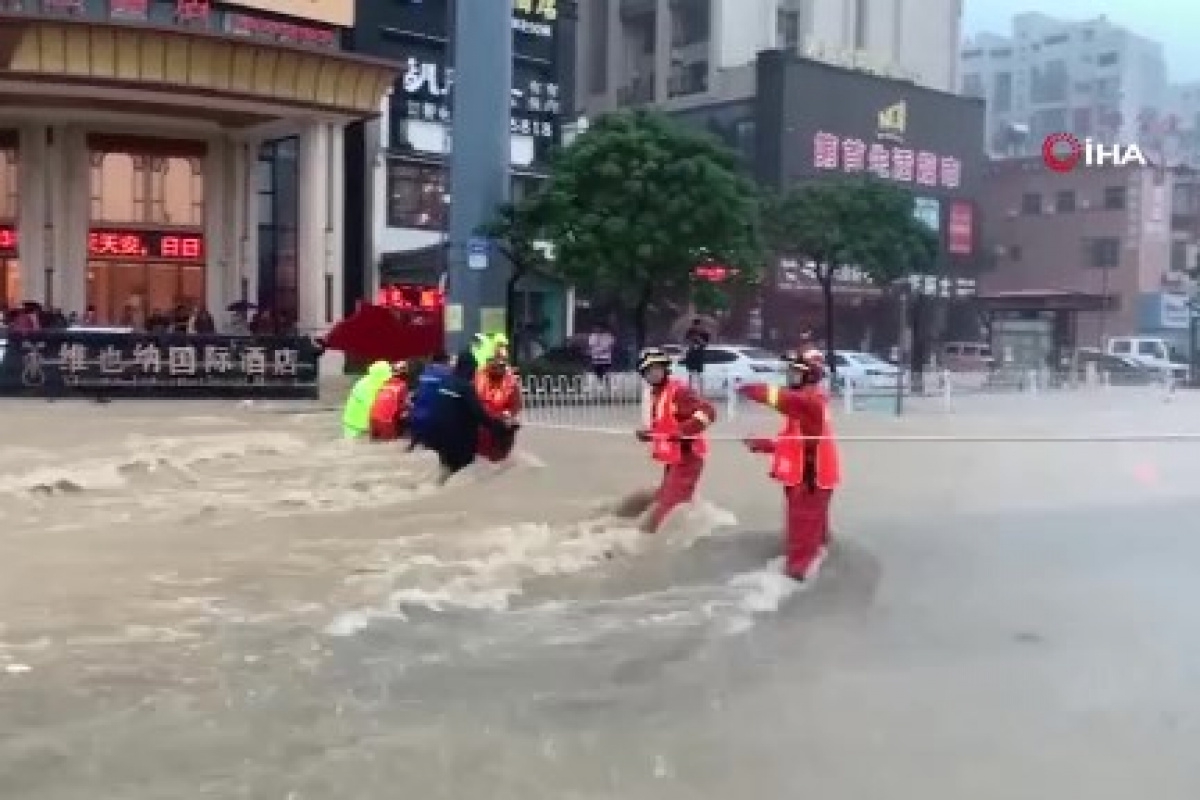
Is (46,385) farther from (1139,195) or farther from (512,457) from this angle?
(1139,195)

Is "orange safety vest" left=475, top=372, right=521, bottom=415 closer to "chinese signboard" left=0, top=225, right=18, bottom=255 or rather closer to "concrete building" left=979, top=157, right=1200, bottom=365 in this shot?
"chinese signboard" left=0, top=225, right=18, bottom=255

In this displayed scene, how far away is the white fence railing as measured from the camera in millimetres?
21219

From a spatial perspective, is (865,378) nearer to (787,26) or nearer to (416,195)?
(416,195)

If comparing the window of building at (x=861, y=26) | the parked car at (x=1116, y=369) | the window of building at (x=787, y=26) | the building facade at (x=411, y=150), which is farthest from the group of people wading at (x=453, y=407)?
the window of building at (x=861, y=26)

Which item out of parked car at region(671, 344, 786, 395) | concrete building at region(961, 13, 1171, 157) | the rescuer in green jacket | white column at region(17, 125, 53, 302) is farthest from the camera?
concrete building at region(961, 13, 1171, 157)

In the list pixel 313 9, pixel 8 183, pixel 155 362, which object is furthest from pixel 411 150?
pixel 155 362

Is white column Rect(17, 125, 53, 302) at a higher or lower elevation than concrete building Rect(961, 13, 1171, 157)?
lower

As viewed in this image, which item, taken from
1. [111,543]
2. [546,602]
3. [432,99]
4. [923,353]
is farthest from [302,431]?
[923,353]

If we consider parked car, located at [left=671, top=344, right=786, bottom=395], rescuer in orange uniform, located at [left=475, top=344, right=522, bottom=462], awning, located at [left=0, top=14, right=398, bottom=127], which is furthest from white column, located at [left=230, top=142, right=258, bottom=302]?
rescuer in orange uniform, located at [left=475, top=344, right=522, bottom=462]

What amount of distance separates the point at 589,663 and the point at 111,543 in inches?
176

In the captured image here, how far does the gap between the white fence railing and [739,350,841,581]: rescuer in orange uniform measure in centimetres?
707

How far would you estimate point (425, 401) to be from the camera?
12.5 metres

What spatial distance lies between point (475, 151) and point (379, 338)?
384 centimetres

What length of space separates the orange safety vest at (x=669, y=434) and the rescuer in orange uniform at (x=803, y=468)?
124 centimetres
